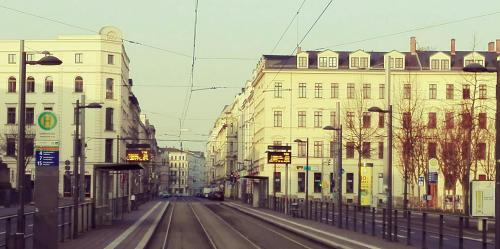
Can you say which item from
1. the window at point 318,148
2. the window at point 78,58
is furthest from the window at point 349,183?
the window at point 78,58

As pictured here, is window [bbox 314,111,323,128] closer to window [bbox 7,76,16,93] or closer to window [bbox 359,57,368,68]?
window [bbox 359,57,368,68]

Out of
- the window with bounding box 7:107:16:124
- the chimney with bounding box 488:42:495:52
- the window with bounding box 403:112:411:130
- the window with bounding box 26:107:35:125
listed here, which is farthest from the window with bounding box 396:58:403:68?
the window with bounding box 7:107:16:124

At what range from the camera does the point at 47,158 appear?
24312 mm

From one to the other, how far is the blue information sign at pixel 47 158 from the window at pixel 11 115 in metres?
64.8

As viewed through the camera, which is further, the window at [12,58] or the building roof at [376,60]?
the building roof at [376,60]

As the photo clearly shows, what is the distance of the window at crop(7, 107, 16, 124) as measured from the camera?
284 ft

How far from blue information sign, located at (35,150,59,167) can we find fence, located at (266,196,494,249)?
11.6 meters

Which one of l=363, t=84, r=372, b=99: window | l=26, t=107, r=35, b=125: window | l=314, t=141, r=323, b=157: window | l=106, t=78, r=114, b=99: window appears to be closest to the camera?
l=26, t=107, r=35, b=125: window

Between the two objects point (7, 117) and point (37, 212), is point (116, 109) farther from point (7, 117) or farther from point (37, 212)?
point (37, 212)

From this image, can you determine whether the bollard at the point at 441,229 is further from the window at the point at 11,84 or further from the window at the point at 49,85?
the window at the point at 11,84

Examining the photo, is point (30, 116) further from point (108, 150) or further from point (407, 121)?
point (407, 121)

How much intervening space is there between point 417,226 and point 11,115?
61209mm

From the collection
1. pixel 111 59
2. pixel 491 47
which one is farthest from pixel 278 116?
pixel 491 47

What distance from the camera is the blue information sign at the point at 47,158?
79.6 feet
